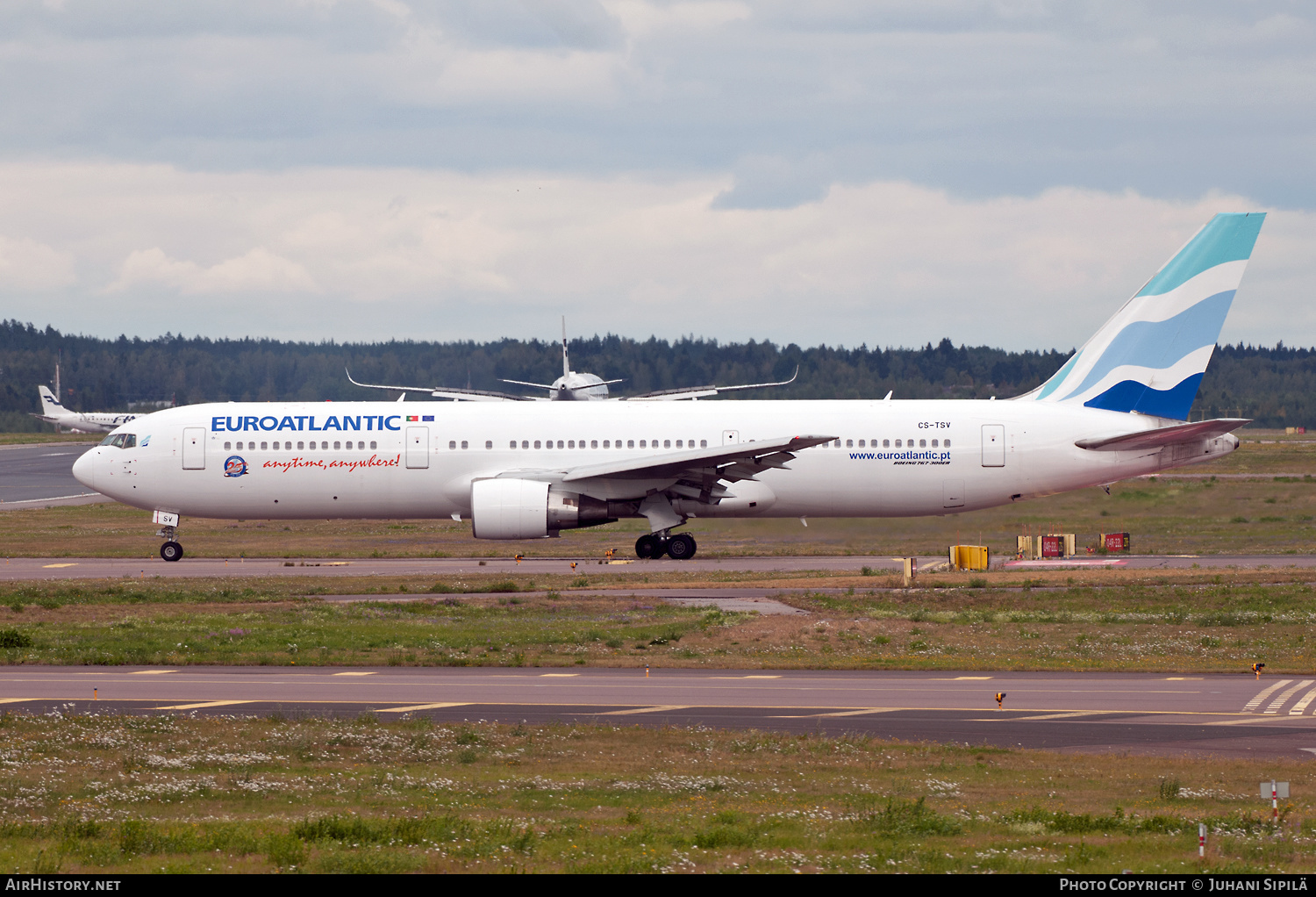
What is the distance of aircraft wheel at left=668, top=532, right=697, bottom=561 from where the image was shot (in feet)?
137

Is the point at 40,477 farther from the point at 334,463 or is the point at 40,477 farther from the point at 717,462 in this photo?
the point at 717,462

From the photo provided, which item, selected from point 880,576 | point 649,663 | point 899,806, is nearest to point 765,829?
point 899,806

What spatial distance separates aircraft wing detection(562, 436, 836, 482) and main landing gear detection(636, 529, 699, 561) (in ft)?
8.77

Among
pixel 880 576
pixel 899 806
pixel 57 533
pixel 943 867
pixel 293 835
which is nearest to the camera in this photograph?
pixel 943 867

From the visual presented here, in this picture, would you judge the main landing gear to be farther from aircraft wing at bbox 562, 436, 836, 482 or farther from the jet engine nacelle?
the jet engine nacelle

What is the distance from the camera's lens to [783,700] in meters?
20.6

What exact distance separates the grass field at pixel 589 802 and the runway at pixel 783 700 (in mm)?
1101

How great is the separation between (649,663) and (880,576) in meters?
14.0

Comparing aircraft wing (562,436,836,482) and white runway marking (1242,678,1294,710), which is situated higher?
aircraft wing (562,436,836,482)

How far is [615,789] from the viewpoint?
48.2 ft

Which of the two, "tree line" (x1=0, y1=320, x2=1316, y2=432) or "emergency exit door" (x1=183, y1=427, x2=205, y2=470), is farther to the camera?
"tree line" (x1=0, y1=320, x2=1316, y2=432)

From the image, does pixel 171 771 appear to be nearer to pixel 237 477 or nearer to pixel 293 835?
pixel 293 835

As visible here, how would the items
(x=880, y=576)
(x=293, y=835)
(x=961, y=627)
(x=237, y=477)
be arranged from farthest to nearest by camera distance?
(x=237, y=477)
(x=880, y=576)
(x=961, y=627)
(x=293, y=835)

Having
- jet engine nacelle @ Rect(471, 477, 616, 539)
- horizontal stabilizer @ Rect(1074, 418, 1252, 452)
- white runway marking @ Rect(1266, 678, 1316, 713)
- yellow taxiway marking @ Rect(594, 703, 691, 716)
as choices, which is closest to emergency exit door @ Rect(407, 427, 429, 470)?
jet engine nacelle @ Rect(471, 477, 616, 539)
